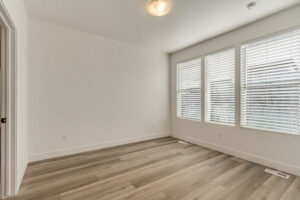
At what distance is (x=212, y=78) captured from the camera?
3.40m

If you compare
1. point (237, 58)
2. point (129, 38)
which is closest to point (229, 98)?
point (237, 58)

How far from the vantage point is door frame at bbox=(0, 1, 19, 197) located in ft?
5.59

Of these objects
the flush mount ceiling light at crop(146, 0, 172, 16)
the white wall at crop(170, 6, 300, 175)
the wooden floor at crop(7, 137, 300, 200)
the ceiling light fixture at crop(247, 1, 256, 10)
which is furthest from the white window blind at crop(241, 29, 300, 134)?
the flush mount ceiling light at crop(146, 0, 172, 16)

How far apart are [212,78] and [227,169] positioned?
77.3 inches

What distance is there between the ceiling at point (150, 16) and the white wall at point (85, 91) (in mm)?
388

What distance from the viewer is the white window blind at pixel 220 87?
303cm

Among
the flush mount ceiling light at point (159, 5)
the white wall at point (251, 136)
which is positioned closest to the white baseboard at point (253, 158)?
the white wall at point (251, 136)

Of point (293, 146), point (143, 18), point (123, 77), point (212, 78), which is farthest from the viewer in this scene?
point (123, 77)

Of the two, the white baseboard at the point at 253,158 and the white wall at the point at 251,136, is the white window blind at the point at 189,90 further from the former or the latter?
the white baseboard at the point at 253,158

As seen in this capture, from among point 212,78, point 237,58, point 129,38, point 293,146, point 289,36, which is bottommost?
point 293,146

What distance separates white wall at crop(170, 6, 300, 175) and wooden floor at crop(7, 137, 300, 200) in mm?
217

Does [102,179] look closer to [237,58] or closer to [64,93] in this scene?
[64,93]

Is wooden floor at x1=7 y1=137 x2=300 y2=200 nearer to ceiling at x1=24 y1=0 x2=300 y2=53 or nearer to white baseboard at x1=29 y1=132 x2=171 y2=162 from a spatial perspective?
white baseboard at x1=29 y1=132 x2=171 y2=162

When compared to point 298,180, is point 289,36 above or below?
above
